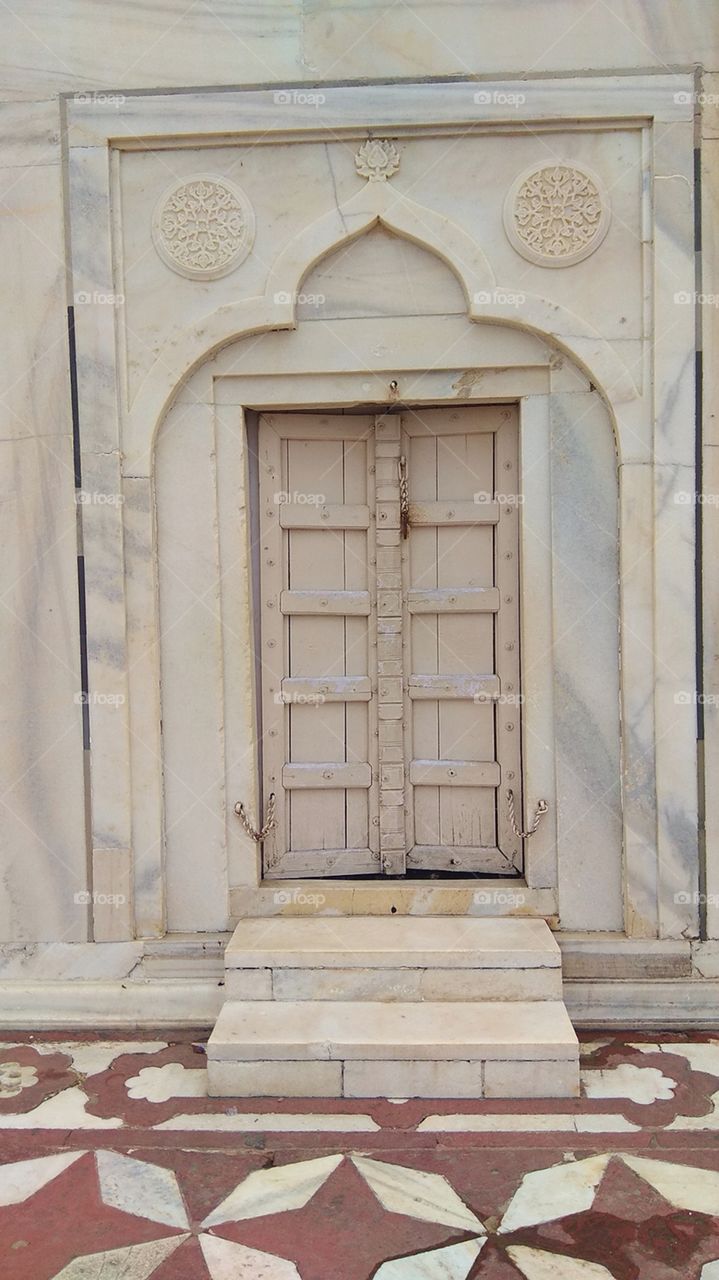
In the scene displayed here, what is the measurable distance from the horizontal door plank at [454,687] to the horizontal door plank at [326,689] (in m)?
0.22

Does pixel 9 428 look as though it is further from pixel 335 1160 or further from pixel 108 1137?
pixel 335 1160

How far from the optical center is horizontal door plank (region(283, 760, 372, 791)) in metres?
4.91

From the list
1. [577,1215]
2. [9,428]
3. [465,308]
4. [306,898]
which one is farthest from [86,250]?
[577,1215]

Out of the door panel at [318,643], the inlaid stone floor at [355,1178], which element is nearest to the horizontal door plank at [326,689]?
the door panel at [318,643]

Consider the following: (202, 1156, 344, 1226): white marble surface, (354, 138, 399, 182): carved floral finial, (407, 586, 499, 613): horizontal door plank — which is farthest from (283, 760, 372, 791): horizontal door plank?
(354, 138, 399, 182): carved floral finial

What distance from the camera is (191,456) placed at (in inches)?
184

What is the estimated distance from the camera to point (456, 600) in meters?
4.86

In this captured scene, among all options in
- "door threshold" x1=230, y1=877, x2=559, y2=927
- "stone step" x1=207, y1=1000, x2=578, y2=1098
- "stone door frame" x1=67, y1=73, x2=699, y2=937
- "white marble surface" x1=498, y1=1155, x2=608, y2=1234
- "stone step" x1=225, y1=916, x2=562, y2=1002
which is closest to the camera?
"white marble surface" x1=498, y1=1155, x2=608, y2=1234

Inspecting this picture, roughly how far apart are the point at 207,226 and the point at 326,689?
204 centimetres

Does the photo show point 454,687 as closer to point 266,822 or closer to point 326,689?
point 326,689

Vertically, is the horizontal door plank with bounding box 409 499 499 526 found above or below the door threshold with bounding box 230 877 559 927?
above

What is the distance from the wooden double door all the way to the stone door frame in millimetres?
310

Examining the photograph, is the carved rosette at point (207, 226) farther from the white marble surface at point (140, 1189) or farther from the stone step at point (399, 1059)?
the white marble surface at point (140, 1189)

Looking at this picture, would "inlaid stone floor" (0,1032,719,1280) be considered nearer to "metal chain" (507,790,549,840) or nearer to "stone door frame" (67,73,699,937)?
"stone door frame" (67,73,699,937)
